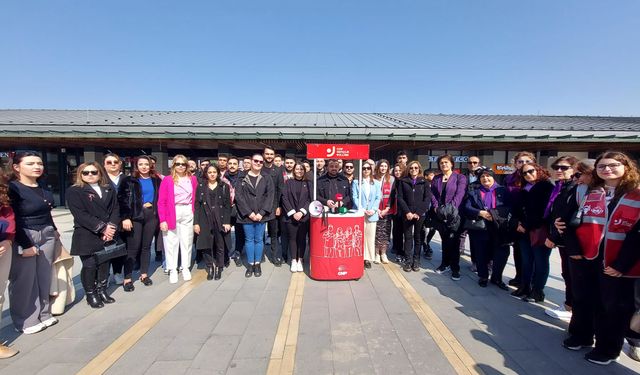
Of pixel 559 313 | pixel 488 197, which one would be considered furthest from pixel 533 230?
pixel 559 313

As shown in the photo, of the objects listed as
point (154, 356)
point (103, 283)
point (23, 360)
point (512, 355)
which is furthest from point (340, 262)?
point (23, 360)

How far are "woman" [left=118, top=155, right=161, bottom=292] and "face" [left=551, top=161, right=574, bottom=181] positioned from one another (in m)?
5.79

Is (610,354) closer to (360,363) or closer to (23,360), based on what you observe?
(360,363)

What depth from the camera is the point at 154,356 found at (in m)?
2.69

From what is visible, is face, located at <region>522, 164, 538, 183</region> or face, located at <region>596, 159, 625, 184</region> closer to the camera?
face, located at <region>596, 159, 625, 184</region>

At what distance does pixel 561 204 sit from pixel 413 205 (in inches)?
82.7

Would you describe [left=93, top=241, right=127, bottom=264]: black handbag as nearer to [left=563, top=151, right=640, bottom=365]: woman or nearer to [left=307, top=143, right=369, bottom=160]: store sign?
[left=307, top=143, right=369, bottom=160]: store sign

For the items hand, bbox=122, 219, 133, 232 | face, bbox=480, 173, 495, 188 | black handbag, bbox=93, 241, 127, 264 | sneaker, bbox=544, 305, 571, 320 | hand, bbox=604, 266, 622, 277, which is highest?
face, bbox=480, 173, 495, 188

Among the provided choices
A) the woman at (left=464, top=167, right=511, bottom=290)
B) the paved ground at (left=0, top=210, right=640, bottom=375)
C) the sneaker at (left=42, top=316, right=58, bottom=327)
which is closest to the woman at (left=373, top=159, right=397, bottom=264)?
the paved ground at (left=0, top=210, right=640, bottom=375)

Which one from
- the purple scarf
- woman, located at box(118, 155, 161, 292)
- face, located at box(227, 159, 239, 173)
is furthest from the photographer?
face, located at box(227, 159, 239, 173)

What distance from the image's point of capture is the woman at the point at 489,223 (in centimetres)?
423

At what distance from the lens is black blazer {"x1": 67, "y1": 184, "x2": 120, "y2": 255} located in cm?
354

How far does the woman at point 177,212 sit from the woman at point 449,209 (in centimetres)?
417

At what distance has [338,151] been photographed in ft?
15.0
